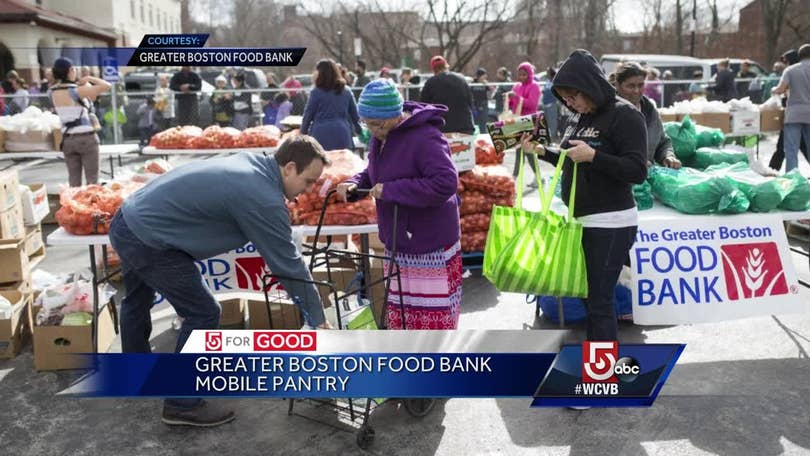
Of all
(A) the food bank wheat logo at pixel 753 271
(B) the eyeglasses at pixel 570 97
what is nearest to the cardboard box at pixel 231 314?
(B) the eyeglasses at pixel 570 97

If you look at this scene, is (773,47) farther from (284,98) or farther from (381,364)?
(381,364)

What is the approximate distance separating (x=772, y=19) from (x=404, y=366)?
38.3 meters

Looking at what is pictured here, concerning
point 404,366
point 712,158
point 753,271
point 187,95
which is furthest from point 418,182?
point 187,95

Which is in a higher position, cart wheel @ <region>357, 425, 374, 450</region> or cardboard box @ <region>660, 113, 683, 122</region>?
cardboard box @ <region>660, 113, 683, 122</region>

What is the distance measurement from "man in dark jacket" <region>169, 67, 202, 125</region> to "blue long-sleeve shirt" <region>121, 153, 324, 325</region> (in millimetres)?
11255

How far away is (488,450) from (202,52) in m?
2.78

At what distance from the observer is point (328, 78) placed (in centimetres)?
751

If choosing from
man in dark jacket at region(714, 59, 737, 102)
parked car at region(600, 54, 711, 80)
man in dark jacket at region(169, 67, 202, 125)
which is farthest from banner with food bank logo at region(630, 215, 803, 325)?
parked car at region(600, 54, 711, 80)

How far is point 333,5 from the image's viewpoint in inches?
1529

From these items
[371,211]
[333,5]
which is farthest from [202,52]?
[333,5]

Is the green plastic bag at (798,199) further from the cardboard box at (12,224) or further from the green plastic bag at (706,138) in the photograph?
the cardboard box at (12,224)

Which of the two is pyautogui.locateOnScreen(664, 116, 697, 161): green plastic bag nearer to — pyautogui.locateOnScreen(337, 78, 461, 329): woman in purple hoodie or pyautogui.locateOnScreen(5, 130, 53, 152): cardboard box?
pyautogui.locateOnScreen(337, 78, 461, 329): woman in purple hoodie

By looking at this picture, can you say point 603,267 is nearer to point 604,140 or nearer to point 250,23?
point 604,140

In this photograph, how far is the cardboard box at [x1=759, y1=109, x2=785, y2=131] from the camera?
37.7ft
